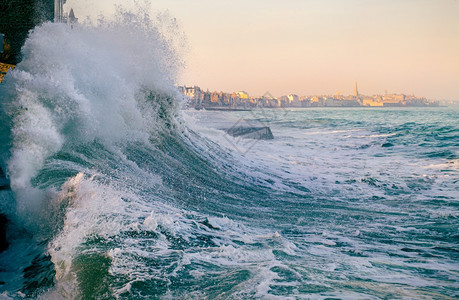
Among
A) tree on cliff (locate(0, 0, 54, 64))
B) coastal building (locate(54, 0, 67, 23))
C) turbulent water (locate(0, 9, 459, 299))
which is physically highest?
coastal building (locate(54, 0, 67, 23))

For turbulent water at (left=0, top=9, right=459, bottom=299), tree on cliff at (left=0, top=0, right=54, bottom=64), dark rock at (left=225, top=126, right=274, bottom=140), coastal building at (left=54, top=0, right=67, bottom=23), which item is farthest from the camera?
coastal building at (left=54, top=0, right=67, bottom=23)

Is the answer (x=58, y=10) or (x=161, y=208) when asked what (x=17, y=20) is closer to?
(x=58, y=10)

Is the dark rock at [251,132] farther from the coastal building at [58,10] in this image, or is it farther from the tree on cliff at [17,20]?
the tree on cliff at [17,20]

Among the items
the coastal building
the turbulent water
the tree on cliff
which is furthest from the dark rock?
the tree on cliff

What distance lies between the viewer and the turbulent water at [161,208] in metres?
3.29

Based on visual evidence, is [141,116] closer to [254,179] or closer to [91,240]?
[254,179]

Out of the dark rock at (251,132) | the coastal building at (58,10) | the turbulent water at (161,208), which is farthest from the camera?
the coastal building at (58,10)

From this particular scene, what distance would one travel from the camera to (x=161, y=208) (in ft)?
16.2

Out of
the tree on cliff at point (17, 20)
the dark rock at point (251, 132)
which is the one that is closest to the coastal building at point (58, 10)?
the tree on cliff at point (17, 20)

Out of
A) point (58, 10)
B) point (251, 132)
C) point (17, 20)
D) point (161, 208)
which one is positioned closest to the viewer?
point (161, 208)

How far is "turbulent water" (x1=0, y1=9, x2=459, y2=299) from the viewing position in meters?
3.29

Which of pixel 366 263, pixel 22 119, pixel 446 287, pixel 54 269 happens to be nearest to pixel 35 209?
pixel 54 269

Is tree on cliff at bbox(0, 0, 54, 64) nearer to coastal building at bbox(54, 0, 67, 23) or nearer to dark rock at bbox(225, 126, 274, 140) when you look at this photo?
coastal building at bbox(54, 0, 67, 23)

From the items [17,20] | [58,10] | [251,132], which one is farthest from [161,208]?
[58,10]
